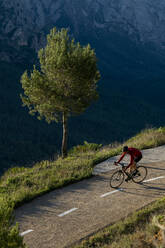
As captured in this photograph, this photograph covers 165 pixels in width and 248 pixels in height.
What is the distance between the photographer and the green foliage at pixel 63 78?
18953 millimetres

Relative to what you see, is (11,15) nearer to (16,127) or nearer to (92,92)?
(16,127)

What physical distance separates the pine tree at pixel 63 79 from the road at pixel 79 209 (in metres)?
8.03

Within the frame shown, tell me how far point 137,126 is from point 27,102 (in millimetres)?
110665

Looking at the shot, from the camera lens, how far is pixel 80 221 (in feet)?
28.4

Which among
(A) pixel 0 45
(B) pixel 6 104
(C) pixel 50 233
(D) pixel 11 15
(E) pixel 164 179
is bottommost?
(C) pixel 50 233

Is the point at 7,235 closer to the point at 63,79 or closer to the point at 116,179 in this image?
the point at 116,179

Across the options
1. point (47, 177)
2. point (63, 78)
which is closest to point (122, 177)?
point (47, 177)

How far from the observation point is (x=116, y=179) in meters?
11.2

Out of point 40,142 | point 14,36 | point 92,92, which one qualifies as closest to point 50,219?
point 92,92

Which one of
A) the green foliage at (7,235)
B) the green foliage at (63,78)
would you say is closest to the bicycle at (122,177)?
the green foliage at (7,235)

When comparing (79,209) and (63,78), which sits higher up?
Answer: (63,78)

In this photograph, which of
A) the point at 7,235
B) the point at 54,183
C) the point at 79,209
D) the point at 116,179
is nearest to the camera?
the point at 7,235

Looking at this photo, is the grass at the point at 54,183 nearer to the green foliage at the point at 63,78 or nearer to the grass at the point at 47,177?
the grass at the point at 47,177

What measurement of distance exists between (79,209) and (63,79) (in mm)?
11461
